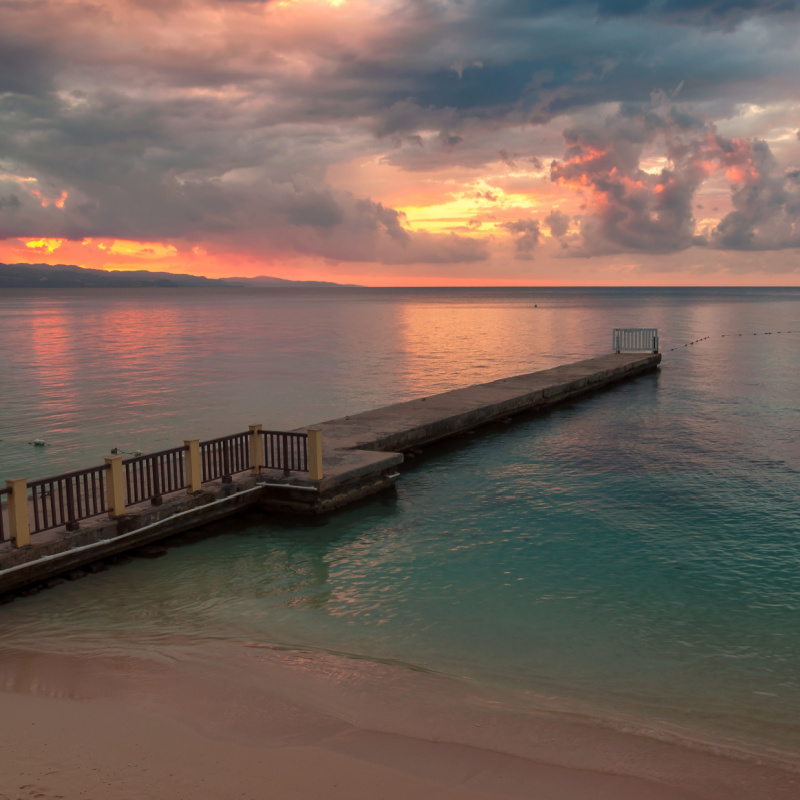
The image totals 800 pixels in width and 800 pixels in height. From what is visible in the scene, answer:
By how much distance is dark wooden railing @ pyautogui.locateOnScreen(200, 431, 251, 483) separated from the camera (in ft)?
52.0

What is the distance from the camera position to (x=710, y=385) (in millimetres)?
40656

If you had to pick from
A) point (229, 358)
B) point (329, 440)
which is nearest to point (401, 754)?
point (329, 440)

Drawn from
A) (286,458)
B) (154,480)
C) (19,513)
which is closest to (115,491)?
(154,480)

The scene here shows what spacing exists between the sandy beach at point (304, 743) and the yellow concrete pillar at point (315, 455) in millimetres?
7171

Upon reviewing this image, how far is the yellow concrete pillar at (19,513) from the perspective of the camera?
10922 millimetres

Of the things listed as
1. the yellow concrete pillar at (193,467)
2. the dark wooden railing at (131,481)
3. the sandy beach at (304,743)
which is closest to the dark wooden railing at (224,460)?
the dark wooden railing at (131,481)

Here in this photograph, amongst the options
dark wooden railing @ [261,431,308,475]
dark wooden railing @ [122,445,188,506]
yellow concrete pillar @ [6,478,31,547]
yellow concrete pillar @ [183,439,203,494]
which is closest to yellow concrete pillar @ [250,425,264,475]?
dark wooden railing @ [261,431,308,475]

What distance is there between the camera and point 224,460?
16094 mm

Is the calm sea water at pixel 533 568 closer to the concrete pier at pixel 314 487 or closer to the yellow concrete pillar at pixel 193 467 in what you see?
the concrete pier at pixel 314 487

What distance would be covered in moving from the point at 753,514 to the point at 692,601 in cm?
573

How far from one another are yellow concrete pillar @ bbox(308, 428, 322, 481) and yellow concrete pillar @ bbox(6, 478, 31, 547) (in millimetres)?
6100

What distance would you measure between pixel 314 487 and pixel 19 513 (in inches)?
253

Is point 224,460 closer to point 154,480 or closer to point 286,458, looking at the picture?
point 286,458

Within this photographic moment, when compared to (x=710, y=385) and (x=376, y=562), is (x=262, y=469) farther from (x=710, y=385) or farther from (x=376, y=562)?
(x=710, y=385)
